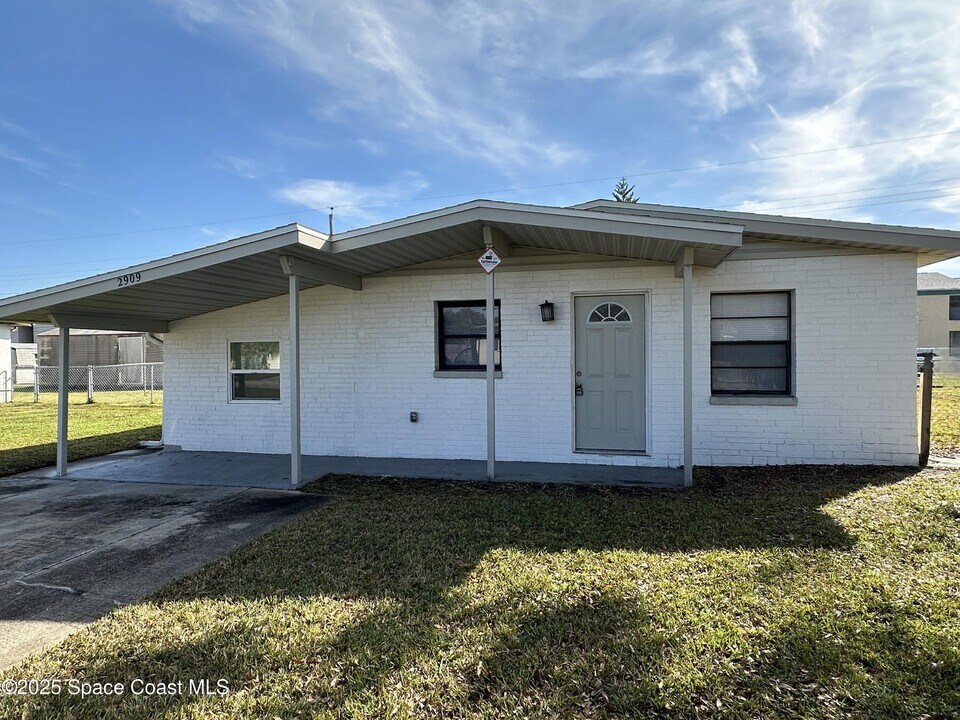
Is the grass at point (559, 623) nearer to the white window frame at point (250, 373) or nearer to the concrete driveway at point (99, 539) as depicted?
the concrete driveway at point (99, 539)

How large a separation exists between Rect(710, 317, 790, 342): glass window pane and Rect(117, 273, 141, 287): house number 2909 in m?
7.19

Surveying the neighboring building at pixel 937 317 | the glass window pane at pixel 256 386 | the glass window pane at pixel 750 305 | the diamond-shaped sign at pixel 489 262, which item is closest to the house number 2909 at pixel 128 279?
the glass window pane at pixel 256 386

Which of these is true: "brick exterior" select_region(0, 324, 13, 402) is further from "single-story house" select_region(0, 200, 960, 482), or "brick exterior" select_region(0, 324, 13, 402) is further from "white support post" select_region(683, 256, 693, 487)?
"white support post" select_region(683, 256, 693, 487)

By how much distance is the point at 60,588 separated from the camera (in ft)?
11.8

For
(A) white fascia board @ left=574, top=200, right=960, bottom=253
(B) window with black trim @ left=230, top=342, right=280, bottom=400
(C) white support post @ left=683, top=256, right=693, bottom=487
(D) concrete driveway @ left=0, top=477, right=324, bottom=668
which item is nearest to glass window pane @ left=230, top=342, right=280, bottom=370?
(B) window with black trim @ left=230, top=342, right=280, bottom=400

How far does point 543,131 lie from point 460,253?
7976mm

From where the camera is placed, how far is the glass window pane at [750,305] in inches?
269

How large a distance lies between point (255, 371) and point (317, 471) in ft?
8.36

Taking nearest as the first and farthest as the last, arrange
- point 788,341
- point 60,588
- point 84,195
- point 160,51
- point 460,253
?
point 60,588, point 788,341, point 460,253, point 160,51, point 84,195

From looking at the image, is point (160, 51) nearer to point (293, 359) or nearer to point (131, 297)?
point (131, 297)

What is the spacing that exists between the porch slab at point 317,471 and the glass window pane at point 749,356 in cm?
164

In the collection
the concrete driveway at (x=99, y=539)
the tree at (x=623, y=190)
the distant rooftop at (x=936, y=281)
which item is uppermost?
the tree at (x=623, y=190)

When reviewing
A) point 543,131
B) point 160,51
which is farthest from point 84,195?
point 543,131

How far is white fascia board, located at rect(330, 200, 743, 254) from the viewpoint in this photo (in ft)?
17.5
